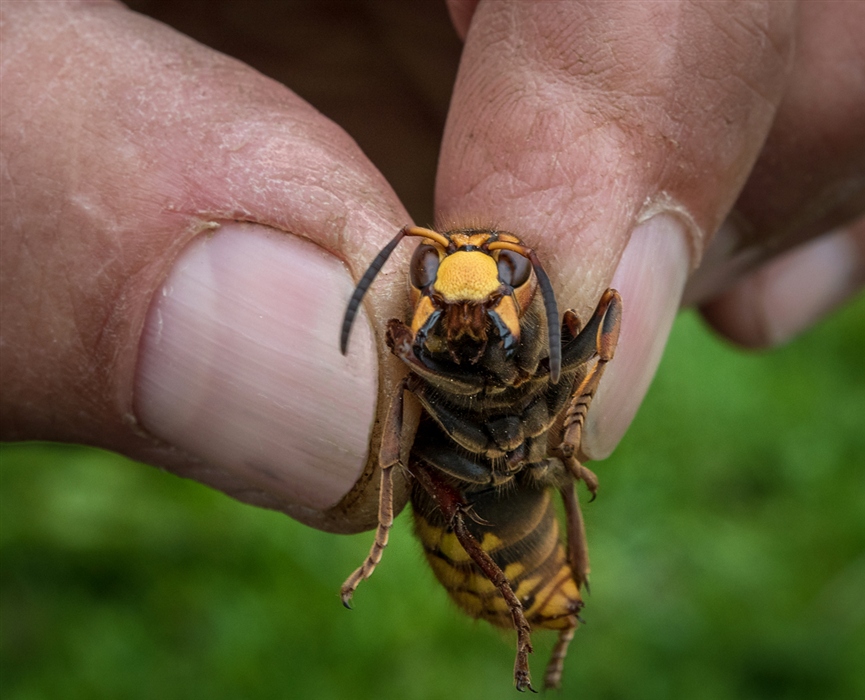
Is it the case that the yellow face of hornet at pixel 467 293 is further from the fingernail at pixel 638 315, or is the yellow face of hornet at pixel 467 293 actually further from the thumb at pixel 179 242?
the fingernail at pixel 638 315

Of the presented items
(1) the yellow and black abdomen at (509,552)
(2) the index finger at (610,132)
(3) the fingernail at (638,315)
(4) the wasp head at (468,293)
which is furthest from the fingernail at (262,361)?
(3) the fingernail at (638,315)

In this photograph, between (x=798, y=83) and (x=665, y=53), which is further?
(x=798, y=83)

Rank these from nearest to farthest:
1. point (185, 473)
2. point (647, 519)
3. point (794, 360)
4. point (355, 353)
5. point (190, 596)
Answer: point (355, 353) → point (185, 473) → point (190, 596) → point (647, 519) → point (794, 360)

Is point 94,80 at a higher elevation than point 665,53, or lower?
lower

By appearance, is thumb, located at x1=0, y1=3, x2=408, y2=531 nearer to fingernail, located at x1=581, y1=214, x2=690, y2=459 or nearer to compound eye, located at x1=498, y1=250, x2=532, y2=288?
compound eye, located at x1=498, y1=250, x2=532, y2=288

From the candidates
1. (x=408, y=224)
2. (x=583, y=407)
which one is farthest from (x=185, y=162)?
(x=583, y=407)

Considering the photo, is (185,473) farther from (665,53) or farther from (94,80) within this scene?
(665,53)

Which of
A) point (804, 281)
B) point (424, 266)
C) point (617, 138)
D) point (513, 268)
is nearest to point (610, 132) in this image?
point (617, 138)
